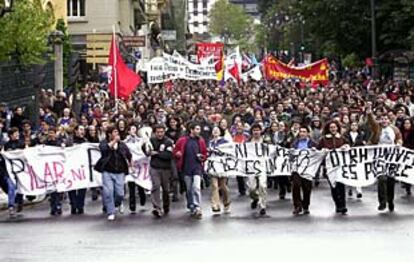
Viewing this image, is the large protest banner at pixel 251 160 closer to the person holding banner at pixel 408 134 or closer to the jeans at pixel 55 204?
the person holding banner at pixel 408 134

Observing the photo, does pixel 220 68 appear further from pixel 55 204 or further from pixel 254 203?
pixel 55 204

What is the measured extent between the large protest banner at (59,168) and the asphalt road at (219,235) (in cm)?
46

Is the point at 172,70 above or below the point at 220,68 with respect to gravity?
below

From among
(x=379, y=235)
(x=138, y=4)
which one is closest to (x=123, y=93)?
(x=379, y=235)

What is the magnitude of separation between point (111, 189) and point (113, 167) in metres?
0.35

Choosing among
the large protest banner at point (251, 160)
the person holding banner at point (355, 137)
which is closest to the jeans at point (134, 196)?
the large protest banner at point (251, 160)

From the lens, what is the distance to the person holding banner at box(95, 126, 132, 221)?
16.9 metres

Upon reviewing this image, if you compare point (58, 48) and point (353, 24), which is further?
point (353, 24)

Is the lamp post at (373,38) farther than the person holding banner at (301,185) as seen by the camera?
Yes

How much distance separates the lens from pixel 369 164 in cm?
1780

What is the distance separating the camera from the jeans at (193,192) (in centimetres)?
1677

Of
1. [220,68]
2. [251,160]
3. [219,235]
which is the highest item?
[220,68]

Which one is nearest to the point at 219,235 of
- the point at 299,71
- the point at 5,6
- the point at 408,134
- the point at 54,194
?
the point at 54,194

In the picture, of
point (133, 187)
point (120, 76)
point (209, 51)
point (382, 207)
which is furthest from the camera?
point (209, 51)
